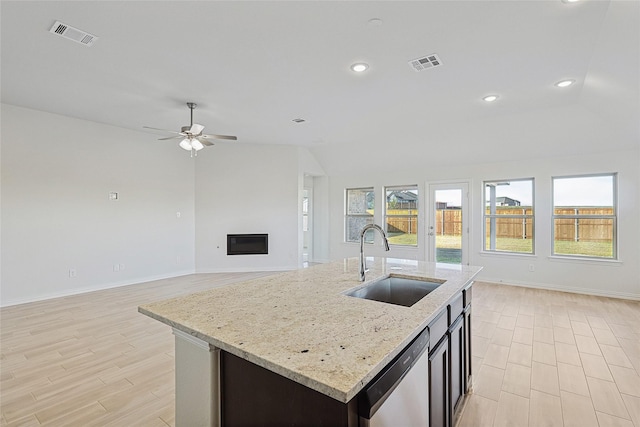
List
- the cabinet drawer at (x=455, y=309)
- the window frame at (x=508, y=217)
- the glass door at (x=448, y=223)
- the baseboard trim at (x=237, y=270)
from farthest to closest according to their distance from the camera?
the baseboard trim at (x=237, y=270), the glass door at (x=448, y=223), the window frame at (x=508, y=217), the cabinet drawer at (x=455, y=309)

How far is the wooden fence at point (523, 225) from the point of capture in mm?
5043

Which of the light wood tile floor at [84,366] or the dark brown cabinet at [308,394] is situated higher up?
the dark brown cabinet at [308,394]

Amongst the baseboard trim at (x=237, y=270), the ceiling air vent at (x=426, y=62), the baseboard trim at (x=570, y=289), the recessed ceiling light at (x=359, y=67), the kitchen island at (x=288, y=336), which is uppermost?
the recessed ceiling light at (x=359, y=67)

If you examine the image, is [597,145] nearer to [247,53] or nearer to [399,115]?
[399,115]

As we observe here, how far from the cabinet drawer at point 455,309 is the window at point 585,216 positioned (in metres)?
4.68

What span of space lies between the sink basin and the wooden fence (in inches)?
184

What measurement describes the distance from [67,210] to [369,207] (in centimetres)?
585

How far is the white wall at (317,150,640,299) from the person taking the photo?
4699 millimetres

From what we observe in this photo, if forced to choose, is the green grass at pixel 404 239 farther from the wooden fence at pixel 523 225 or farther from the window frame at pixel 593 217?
the window frame at pixel 593 217

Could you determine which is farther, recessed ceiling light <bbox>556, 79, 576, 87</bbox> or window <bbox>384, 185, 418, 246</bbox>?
window <bbox>384, 185, 418, 246</bbox>

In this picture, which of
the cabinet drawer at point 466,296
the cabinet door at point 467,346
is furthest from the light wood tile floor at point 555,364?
the cabinet drawer at point 466,296

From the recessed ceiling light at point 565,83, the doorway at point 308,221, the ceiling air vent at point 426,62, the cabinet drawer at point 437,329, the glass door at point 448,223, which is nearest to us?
the cabinet drawer at point 437,329

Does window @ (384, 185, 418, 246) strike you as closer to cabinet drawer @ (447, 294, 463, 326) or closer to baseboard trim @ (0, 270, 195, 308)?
baseboard trim @ (0, 270, 195, 308)

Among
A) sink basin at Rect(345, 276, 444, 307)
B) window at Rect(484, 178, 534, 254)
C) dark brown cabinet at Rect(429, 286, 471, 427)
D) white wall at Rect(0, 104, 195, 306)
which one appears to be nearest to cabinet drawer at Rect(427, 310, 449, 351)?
dark brown cabinet at Rect(429, 286, 471, 427)
